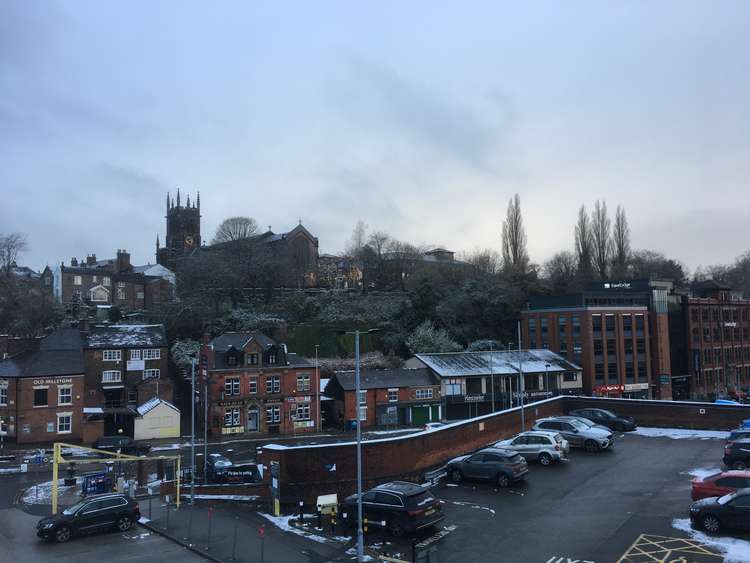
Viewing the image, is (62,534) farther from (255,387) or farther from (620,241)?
(620,241)

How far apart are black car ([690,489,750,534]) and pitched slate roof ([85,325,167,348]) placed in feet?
150

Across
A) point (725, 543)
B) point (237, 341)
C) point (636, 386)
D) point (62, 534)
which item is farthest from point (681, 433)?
point (636, 386)

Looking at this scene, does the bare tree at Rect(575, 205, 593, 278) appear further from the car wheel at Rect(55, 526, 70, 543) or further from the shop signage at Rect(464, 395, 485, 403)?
the car wheel at Rect(55, 526, 70, 543)

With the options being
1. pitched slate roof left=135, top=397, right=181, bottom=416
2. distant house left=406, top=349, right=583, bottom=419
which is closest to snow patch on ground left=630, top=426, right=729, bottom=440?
distant house left=406, top=349, right=583, bottom=419

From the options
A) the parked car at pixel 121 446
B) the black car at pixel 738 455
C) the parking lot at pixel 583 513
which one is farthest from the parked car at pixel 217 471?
the black car at pixel 738 455

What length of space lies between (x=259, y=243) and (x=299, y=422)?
122ft

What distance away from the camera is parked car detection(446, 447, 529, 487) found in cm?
2306

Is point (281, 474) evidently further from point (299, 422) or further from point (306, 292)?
point (306, 292)

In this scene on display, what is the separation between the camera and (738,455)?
23.8 metres

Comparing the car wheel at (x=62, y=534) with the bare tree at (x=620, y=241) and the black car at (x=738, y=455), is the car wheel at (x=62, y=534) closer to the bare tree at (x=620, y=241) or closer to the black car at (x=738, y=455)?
the black car at (x=738, y=455)

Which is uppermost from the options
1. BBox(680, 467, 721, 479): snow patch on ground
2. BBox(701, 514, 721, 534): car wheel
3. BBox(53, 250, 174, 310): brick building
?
BBox(53, 250, 174, 310): brick building

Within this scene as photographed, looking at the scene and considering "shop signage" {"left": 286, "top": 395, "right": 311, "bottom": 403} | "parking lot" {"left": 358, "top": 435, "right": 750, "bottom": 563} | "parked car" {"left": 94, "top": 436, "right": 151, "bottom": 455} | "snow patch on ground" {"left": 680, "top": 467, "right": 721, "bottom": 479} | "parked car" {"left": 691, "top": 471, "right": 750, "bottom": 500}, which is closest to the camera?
"parking lot" {"left": 358, "top": 435, "right": 750, "bottom": 563}

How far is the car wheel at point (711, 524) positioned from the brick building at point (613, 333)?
51305mm

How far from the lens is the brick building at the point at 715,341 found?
77812mm
